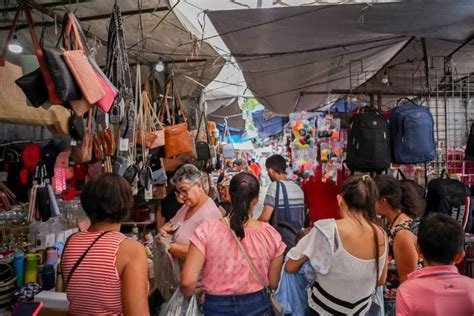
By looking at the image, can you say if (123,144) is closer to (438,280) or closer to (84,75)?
(84,75)

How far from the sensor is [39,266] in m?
2.91

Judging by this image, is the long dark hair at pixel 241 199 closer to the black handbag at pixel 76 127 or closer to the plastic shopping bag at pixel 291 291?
the plastic shopping bag at pixel 291 291

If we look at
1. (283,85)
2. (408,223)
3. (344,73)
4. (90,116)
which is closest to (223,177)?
(283,85)

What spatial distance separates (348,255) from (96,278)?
127 centimetres

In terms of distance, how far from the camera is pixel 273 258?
2.26 meters

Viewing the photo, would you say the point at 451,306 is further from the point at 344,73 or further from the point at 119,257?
the point at 344,73

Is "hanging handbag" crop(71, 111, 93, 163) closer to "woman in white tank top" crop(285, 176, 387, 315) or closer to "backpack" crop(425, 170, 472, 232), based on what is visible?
"woman in white tank top" crop(285, 176, 387, 315)

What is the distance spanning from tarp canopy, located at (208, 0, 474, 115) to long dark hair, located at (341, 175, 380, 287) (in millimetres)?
1403

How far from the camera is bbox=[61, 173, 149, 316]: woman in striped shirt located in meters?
1.57

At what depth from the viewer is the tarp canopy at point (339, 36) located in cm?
298

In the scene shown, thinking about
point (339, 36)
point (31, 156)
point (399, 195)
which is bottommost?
point (399, 195)

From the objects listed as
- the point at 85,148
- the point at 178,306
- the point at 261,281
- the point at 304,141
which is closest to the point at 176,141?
the point at 85,148

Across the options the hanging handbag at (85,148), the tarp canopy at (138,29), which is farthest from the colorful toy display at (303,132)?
the hanging handbag at (85,148)

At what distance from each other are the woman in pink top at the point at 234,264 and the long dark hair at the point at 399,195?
0.88 m
